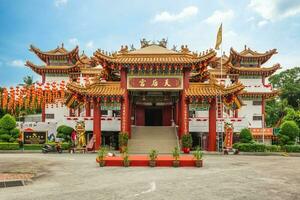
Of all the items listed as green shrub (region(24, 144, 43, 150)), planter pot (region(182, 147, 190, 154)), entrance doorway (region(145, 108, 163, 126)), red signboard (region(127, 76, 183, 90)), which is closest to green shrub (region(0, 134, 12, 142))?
green shrub (region(24, 144, 43, 150))

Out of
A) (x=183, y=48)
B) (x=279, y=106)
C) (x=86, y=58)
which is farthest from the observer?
(x=279, y=106)

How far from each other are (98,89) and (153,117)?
33.2 ft

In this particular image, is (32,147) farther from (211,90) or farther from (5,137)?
(211,90)

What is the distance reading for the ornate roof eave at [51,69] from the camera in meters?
44.4

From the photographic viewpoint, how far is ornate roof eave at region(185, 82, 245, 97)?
2845 cm

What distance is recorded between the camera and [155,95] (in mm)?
33500

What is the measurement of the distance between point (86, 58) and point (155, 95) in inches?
913

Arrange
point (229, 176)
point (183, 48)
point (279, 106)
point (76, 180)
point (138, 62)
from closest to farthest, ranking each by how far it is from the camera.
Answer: point (76, 180) < point (229, 176) < point (138, 62) < point (183, 48) < point (279, 106)

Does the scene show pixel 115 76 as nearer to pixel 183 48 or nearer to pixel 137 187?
pixel 183 48

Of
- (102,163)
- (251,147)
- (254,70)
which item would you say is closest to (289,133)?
(251,147)

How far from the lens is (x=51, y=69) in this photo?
45062 mm

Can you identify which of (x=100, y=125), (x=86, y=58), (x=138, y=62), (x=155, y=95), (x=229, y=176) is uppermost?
(x=86, y=58)

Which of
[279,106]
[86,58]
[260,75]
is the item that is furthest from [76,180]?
[279,106]

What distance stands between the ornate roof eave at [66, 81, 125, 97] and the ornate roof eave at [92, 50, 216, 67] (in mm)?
1972
